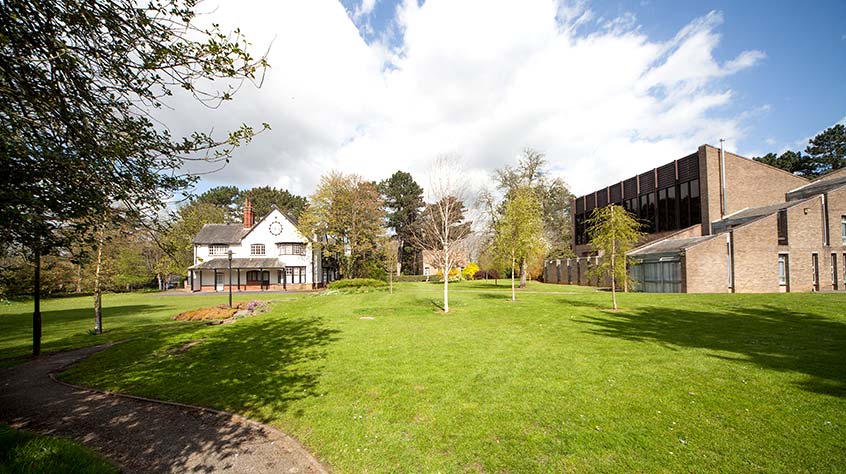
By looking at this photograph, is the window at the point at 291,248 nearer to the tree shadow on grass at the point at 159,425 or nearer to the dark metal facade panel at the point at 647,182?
the tree shadow on grass at the point at 159,425

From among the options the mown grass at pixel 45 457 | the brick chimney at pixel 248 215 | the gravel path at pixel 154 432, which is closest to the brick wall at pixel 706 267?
the gravel path at pixel 154 432

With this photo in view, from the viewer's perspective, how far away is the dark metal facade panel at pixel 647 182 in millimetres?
38400

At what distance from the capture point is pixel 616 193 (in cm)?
4412

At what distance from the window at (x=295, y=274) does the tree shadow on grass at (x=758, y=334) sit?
39.0m

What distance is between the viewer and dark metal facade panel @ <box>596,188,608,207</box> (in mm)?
45875

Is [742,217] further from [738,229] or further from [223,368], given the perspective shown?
[223,368]

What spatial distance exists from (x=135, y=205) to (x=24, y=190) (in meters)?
1.21

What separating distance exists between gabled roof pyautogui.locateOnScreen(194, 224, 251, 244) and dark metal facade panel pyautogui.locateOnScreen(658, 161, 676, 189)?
165 ft

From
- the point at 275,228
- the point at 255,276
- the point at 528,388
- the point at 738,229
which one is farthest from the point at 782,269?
the point at 255,276

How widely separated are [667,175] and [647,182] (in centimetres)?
278

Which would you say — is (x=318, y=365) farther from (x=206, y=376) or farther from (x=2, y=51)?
(x=2, y=51)

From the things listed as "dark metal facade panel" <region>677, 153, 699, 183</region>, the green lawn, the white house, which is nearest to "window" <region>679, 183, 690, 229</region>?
"dark metal facade panel" <region>677, 153, 699, 183</region>

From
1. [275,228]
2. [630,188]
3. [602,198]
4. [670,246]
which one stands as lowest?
[670,246]

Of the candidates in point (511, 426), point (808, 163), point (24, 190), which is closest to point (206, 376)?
point (24, 190)
